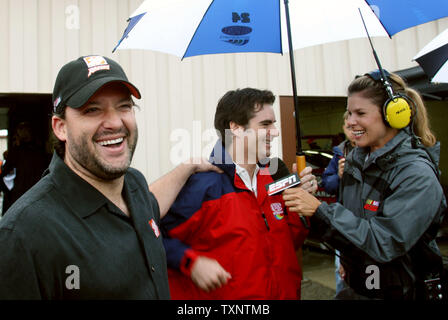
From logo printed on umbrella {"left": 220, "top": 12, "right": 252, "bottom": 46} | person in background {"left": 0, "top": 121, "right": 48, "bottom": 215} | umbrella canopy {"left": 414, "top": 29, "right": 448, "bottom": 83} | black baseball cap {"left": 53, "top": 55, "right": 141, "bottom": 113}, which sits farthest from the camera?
person in background {"left": 0, "top": 121, "right": 48, "bottom": 215}

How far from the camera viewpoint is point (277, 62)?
4473 mm

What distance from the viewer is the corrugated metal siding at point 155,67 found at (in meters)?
3.60

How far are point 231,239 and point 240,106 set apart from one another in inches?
35.4

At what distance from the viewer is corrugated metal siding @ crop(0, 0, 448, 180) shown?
3598 mm

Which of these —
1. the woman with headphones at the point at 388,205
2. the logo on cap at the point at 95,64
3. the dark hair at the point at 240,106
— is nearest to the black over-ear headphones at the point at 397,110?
the woman with headphones at the point at 388,205

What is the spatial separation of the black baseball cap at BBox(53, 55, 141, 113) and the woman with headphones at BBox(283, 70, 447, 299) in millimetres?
1080

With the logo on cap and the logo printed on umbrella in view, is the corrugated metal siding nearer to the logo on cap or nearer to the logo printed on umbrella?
the logo printed on umbrella

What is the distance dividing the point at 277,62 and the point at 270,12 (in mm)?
2442

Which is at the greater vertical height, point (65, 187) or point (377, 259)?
point (65, 187)

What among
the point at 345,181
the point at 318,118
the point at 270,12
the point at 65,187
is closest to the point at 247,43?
the point at 270,12

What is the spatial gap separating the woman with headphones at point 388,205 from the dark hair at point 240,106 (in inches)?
22.9

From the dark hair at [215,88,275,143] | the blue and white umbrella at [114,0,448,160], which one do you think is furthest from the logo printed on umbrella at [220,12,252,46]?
the dark hair at [215,88,275,143]

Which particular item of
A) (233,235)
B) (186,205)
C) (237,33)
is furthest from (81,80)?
(237,33)
